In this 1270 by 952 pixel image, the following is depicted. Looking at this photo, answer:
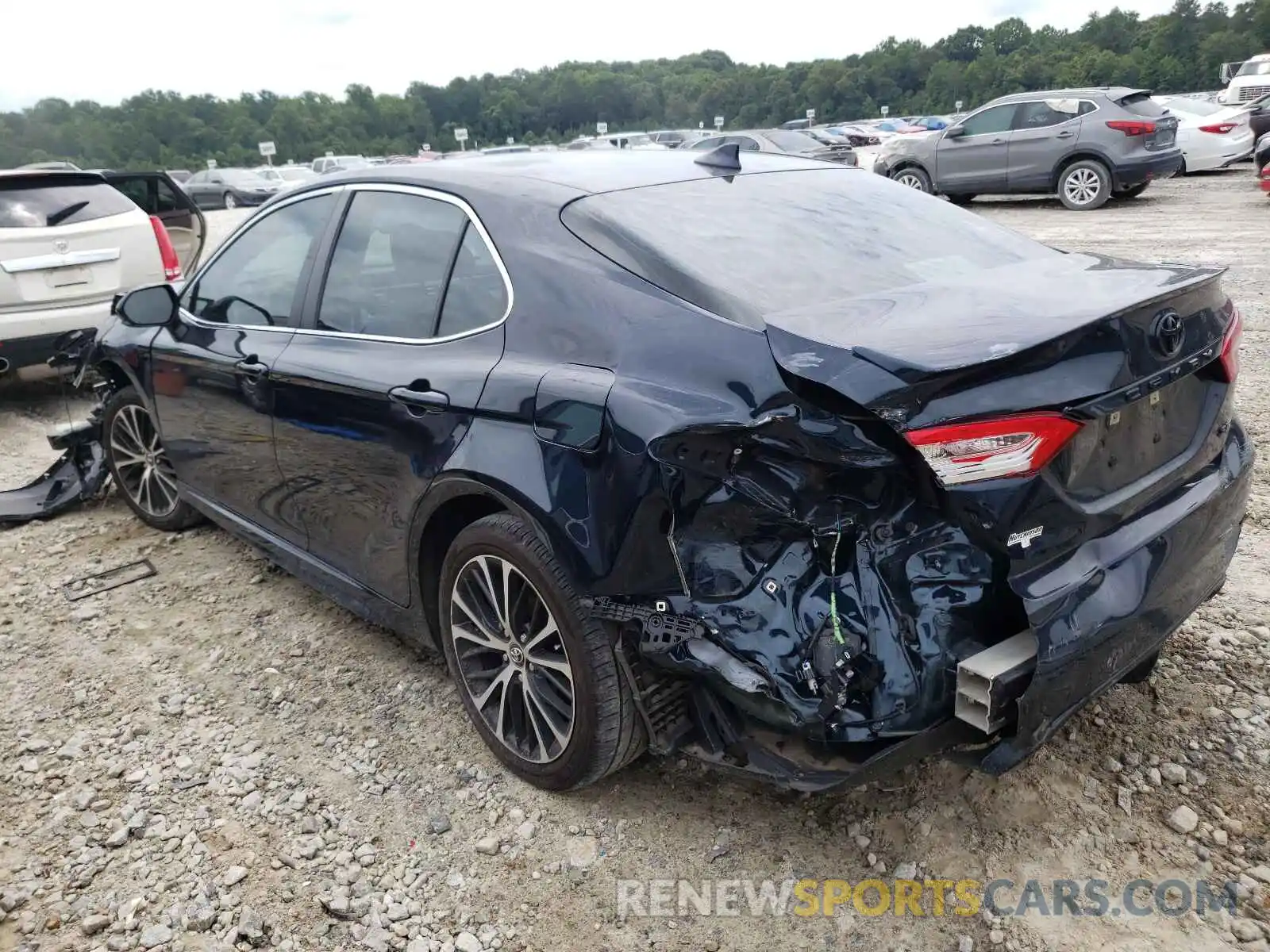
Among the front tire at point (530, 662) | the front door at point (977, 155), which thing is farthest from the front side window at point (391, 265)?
the front door at point (977, 155)

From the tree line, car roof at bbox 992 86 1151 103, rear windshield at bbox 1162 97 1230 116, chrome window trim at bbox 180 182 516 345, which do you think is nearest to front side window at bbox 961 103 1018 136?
car roof at bbox 992 86 1151 103

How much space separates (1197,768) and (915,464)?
1407mm

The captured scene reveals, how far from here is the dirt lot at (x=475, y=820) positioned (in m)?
2.31

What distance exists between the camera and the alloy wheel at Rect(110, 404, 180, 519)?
4.69m

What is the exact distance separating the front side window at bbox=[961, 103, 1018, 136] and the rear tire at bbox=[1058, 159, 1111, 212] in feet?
3.94

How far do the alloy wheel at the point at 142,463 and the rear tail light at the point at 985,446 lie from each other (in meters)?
3.80

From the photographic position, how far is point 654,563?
2240 mm

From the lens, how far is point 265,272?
371 cm

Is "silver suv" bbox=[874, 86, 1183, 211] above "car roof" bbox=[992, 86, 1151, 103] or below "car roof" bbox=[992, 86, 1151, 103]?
below

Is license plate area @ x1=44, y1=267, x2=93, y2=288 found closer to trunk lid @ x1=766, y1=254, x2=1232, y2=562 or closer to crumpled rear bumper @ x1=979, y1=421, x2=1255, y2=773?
trunk lid @ x1=766, y1=254, x2=1232, y2=562

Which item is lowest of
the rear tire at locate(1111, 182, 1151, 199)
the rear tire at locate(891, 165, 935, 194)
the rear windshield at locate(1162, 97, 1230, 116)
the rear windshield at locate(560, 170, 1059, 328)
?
the rear tire at locate(1111, 182, 1151, 199)

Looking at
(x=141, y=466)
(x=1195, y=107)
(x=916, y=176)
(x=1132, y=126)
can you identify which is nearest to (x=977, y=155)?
(x=916, y=176)

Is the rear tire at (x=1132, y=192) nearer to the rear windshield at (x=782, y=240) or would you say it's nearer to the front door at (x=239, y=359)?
the rear windshield at (x=782, y=240)

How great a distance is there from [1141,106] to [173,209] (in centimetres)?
1286
